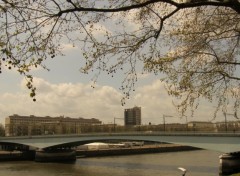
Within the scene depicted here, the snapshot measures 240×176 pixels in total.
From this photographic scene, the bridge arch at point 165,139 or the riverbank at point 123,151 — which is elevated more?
the bridge arch at point 165,139

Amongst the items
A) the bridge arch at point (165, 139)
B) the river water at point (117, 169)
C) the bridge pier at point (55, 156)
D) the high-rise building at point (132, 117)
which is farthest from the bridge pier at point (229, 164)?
the high-rise building at point (132, 117)

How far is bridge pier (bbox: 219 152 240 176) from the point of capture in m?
38.1

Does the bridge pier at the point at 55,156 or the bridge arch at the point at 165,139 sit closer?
the bridge arch at the point at 165,139

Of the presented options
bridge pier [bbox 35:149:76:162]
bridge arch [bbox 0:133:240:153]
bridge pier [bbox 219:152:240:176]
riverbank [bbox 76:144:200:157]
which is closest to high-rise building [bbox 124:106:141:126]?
riverbank [bbox 76:144:200:157]

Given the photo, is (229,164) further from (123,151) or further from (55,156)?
(123,151)

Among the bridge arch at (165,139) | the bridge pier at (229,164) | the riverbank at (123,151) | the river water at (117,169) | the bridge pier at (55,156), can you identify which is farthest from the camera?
the riverbank at (123,151)

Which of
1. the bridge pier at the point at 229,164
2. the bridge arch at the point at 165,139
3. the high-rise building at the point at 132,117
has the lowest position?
the bridge pier at the point at 229,164

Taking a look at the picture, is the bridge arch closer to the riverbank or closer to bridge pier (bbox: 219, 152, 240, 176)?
bridge pier (bbox: 219, 152, 240, 176)

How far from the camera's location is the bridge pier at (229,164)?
125 ft

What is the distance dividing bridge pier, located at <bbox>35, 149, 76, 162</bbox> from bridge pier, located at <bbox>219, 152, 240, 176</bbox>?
82.5ft

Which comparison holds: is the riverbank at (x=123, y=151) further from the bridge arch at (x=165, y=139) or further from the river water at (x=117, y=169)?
the river water at (x=117, y=169)

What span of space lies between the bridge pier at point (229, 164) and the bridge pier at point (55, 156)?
25.1m

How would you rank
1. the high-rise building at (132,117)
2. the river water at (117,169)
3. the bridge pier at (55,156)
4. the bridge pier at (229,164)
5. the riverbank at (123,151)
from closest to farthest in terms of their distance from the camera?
1. the bridge pier at (229,164)
2. the river water at (117,169)
3. the bridge pier at (55,156)
4. the riverbank at (123,151)
5. the high-rise building at (132,117)

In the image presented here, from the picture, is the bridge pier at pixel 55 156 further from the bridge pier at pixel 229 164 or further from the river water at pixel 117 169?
the bridge pier at pixel 229 164
